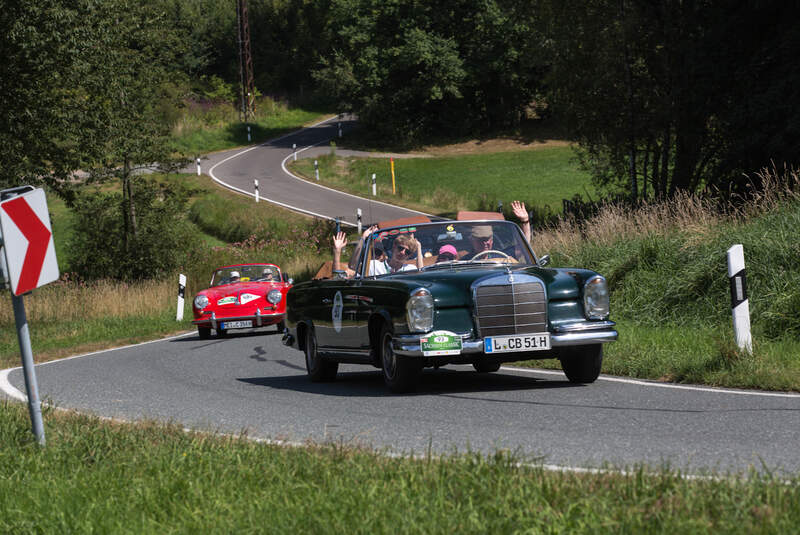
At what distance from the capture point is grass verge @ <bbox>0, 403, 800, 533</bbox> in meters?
4.80

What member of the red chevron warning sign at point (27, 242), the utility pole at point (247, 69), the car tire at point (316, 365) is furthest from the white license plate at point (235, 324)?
the utility pole at point (247, 69)

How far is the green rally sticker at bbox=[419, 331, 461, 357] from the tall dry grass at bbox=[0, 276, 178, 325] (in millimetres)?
18391

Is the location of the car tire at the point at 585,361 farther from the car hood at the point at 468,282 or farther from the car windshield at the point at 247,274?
the car windshield at the point at 247,274

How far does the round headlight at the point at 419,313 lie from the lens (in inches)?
398

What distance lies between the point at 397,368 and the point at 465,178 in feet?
164

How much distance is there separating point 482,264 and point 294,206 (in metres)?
37.5

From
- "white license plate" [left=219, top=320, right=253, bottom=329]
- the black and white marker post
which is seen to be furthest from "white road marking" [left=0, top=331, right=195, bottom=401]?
the black and white marker post

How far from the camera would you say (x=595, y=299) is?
10.5 meters

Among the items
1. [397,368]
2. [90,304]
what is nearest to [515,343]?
[397,368]

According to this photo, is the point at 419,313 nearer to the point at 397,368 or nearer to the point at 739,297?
the point at 397,368

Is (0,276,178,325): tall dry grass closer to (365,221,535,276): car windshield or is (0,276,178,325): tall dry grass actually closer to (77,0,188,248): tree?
(77,0,188,248): tree

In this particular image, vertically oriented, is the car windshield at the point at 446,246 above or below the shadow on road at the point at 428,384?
above

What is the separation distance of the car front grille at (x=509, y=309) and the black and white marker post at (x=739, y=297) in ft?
6.47

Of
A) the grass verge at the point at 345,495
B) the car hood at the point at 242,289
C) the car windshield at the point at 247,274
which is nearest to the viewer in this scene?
the grass verge at the point at 345,495
